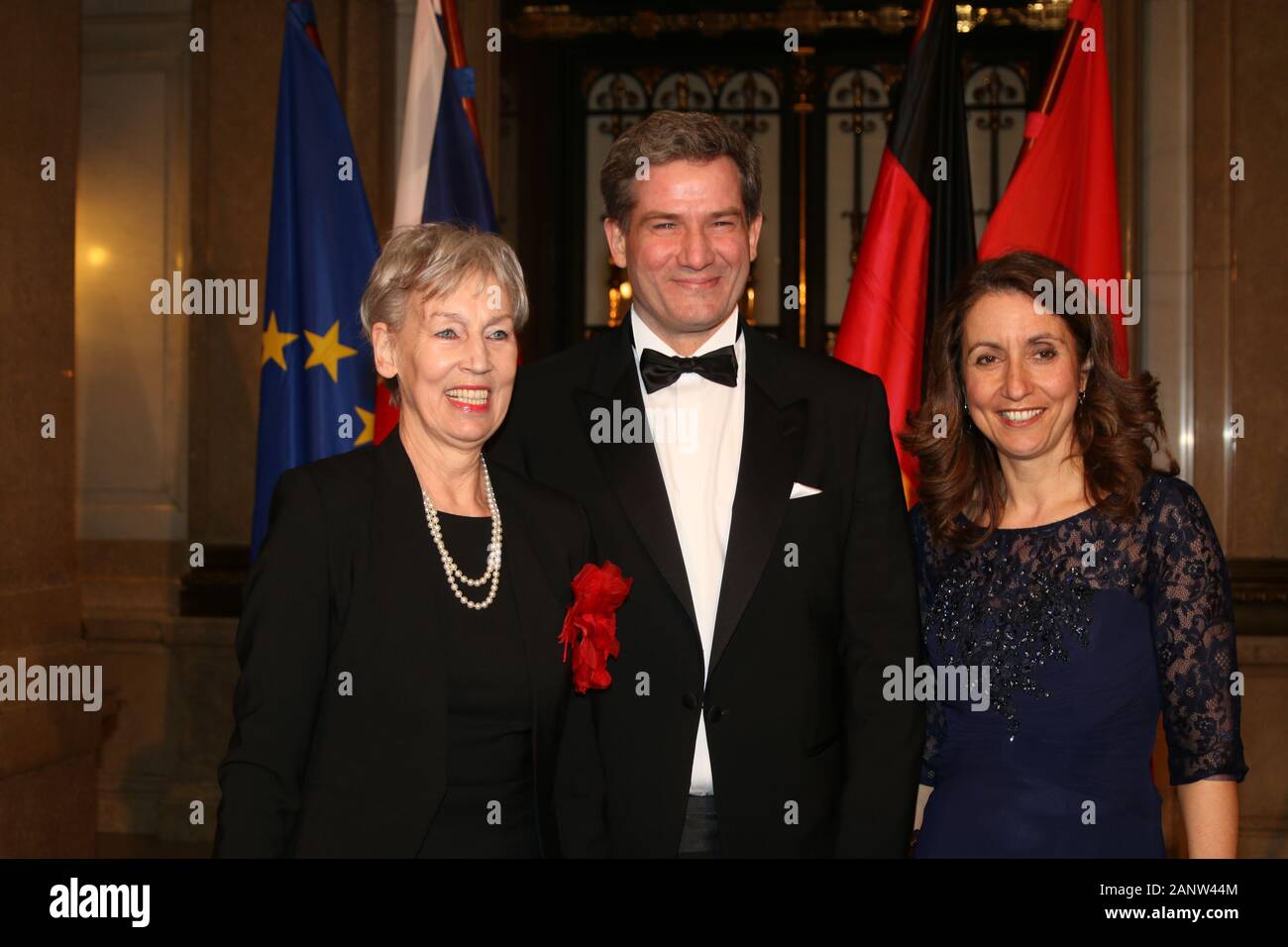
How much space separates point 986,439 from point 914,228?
5.20 ft

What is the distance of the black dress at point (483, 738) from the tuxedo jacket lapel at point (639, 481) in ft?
1.20

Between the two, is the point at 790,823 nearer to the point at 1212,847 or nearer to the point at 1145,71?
the point at 1212,847

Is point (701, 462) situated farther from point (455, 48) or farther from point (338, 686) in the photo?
point (455, 48)

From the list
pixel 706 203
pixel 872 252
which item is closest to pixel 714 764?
pixel 706 203

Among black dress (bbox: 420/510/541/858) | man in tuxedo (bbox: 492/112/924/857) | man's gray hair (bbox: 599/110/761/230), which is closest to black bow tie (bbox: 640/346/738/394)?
man in tuxedo (bbox: 492/112/924/857)

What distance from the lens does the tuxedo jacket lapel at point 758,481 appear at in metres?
2.43

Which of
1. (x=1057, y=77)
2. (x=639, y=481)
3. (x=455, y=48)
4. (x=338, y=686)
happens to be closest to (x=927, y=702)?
(x=639, y=481)

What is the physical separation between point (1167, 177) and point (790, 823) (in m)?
4.27

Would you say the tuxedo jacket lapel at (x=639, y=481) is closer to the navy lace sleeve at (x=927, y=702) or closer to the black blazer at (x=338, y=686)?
the black blazer at (x=338, y=686)

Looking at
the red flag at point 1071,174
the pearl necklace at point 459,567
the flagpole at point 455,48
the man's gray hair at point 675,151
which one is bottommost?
the pearl necklace at point 459,567

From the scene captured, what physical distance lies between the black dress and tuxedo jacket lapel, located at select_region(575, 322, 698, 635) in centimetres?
37

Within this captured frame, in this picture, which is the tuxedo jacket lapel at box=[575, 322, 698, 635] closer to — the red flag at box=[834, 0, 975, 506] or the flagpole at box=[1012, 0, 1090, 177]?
the red flag at box=[834, 0, 975, 506]

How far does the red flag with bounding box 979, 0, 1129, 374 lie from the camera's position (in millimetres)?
4098

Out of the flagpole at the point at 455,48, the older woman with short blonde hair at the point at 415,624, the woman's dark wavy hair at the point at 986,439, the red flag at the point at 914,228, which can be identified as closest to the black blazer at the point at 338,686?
the older woman with short blonde hair at the point at 415,624
